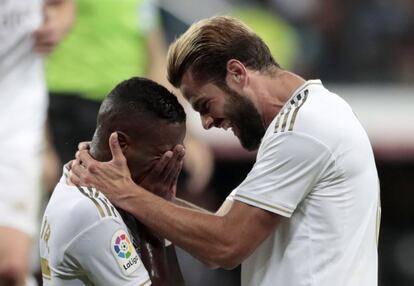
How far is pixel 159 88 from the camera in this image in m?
3.34

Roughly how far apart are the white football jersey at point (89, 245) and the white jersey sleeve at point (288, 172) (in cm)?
38

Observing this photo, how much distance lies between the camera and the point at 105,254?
317cm

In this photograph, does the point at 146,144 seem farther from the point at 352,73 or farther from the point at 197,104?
the point at 352,73

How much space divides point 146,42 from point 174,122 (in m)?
3.35

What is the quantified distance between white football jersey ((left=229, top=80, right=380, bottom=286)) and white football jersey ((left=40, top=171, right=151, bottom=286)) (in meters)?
0.38

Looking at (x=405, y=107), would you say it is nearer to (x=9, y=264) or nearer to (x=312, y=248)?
(x=9, y=264)

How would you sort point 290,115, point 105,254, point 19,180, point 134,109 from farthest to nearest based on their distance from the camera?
point 19,180 < point 290,115 < point 134,109 < point 105,254

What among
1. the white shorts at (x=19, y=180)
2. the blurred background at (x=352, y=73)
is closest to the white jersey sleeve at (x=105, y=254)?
the white shorts at (x=19, y=180)

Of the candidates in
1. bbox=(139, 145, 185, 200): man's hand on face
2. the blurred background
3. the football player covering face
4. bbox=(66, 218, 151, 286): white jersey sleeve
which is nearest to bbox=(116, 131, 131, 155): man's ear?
the football player covering face

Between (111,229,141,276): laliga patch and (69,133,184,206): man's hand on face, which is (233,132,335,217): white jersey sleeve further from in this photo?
(111,229,141,276): laliga patch

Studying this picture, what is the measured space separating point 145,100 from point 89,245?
42 cm

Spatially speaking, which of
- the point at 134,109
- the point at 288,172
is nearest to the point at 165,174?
the point at 134,109

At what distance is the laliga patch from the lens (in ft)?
10.4

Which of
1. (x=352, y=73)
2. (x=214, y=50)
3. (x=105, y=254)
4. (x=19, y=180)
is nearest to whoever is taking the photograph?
(x=105, y=254)
